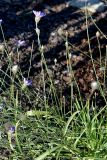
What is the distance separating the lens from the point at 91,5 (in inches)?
205

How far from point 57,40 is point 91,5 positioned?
2.54ft

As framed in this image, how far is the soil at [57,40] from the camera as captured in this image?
4.19 metres

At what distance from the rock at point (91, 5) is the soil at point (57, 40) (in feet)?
0.22

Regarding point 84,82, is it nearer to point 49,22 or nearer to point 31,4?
point 49,22

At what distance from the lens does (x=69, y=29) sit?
15.9ft

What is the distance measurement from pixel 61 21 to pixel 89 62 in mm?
826

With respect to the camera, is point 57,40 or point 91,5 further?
point 91,5

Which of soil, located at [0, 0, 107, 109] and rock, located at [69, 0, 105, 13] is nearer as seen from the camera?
soil, located at [0, 0, 107, 109]

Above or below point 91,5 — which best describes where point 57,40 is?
below

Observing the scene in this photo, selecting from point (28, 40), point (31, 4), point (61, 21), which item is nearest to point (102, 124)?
point (28, 40)

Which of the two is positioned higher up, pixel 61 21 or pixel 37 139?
pixel 61 21

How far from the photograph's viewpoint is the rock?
516cm

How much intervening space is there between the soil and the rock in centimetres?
7

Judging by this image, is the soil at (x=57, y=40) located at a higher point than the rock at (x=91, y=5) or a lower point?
lower
